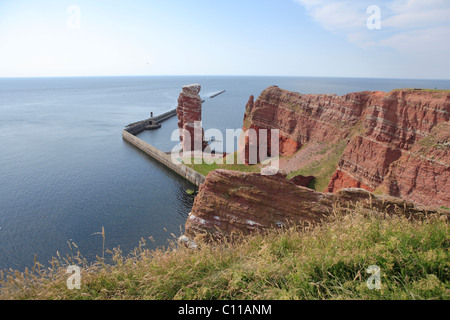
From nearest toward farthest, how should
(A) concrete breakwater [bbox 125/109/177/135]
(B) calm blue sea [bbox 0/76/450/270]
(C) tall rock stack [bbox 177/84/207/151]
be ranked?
1. (B) calm blue sea [bbox 0/76/450/270]
2. (C) tall rock stack [bbox 177/84/207/151]
3. (A) concrete breakwater [bbox 125/109/177/135]

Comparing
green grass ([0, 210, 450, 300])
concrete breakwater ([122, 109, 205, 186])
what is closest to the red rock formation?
concrete breakwater ([122, 109, 205, 186])

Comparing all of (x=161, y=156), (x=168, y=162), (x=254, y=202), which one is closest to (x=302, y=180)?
(x=254, y=202)

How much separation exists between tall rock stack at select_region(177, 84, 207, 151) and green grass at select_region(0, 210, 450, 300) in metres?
49.6

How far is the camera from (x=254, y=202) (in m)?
18.4

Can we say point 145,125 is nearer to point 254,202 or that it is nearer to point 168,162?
point 168,162

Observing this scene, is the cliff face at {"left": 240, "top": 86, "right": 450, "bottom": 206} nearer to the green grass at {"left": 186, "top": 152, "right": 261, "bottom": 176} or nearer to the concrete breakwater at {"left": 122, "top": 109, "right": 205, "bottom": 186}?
the green grass at {"left": 186, "top": 152, "right": 261, "bottom": 176}

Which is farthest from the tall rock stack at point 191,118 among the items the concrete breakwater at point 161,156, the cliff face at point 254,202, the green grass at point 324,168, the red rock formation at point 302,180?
the cliff face at point 254,202

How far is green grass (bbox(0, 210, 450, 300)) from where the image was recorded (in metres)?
4.95

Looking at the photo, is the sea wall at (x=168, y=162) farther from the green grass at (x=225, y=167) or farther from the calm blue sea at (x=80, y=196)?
the calm blue sea at (x=80, y=196)

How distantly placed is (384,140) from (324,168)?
7.96 meters

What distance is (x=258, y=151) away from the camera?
46.2 metres

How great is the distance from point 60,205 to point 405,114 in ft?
131

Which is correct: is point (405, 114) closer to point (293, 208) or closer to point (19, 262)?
point (293, 208)

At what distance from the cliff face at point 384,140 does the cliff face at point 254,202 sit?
1113cm
